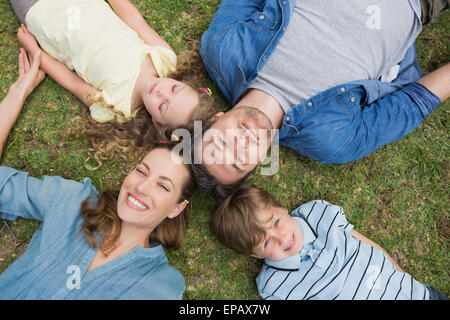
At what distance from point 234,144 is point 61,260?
1.37 m

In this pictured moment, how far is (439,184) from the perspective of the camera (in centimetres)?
305

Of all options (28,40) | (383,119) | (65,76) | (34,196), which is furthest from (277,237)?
(28,40)

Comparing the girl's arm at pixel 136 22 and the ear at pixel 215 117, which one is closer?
the ear at pixel 215 117

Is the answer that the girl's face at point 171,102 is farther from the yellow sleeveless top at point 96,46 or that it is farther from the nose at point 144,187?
the nose at point 144,187

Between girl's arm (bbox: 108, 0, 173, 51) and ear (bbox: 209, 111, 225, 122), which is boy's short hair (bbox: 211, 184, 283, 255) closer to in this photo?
ear (bbox: 209, 111, 225, 122)

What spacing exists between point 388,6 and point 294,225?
1.78m

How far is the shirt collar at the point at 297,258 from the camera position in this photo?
255 cm

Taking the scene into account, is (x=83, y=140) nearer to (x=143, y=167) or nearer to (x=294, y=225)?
→ (x=143, y=167)

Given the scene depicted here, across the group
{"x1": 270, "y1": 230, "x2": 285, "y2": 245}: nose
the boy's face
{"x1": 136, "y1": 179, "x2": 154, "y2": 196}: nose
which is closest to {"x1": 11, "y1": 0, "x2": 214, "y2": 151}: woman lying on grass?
{"x1": 136, "y1": 179, "x2": 154, "y2": 196}: nose

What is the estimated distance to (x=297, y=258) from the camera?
8.37ft

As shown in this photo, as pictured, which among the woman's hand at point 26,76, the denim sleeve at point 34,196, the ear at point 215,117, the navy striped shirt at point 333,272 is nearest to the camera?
the denim sleeve at point 34,196

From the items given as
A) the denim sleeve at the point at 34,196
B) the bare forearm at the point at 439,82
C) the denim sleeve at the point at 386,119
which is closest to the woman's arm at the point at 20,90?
the denim sleeve at the point at 34,196

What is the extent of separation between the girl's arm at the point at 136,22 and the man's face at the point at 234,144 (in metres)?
0.96
